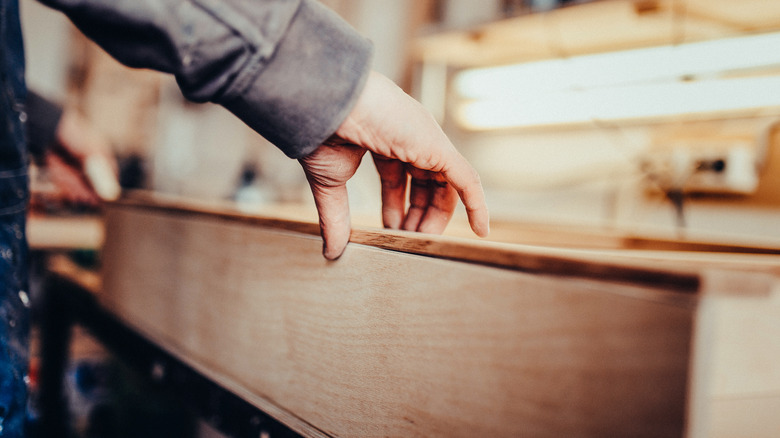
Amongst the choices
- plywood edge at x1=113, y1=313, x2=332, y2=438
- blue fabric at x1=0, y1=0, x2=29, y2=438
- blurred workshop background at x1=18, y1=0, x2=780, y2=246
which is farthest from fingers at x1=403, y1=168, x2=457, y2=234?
blue fabric at x1=0, y1=0, x2=29, y2=438

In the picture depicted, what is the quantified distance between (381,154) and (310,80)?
121mm

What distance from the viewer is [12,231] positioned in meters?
0.76

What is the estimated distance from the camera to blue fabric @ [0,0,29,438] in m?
0.69

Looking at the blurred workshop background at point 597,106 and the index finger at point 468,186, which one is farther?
the blurred workshop background at point 597,106

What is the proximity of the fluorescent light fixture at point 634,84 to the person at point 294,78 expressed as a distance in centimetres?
162

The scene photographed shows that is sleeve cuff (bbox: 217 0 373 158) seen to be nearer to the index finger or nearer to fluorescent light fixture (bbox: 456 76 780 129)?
the index finger

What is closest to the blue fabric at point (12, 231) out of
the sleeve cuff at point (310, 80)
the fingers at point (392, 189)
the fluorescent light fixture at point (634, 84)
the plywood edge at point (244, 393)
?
the plywood edge at point (244, 393)

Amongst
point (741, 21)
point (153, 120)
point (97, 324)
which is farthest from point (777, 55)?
point (153, 120)

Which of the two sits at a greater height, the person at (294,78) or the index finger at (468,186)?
the person at (294,78)

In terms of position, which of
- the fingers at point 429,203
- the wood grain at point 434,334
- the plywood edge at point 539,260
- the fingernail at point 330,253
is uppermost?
the fingers at point 429,203

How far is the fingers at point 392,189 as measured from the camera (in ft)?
2.22

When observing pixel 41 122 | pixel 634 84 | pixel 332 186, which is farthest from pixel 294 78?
pixel 634 84

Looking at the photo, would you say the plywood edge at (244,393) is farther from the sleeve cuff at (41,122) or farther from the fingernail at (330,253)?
the sleeve cuff at (41,122)

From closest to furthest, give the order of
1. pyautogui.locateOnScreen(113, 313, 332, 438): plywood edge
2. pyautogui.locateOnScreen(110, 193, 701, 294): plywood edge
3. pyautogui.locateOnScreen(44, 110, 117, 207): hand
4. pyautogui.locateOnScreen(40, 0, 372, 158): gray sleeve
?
pyautogui.locateOnScreen(110, 193, 701, 294): plywood edge
pyautogui.locateOnScreen(40, 0, 372, 158): gray sleeve
pyautogui.locateOnScreen(113, 313, 332, 438): plywood edge
pyautogui.locateOnScreen(44, 110, 117, 207): hand
